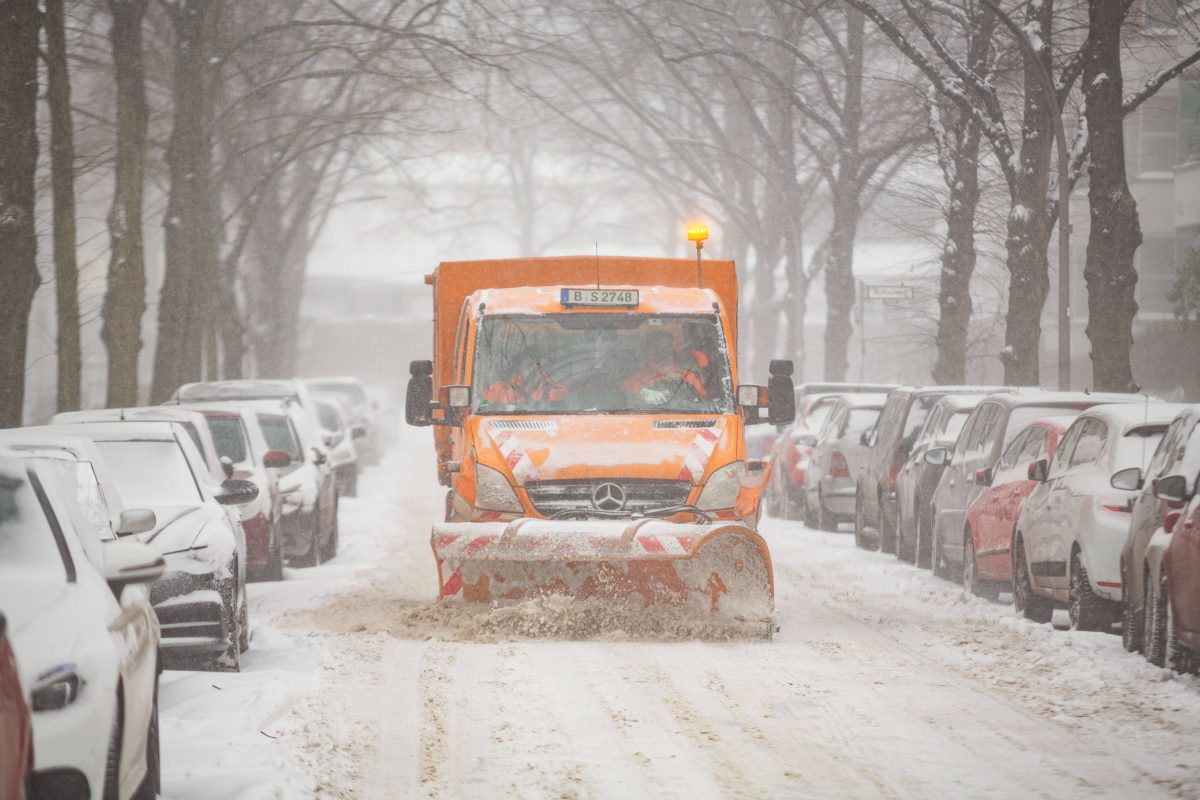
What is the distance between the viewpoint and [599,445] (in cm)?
1328

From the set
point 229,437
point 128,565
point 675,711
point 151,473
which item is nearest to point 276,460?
point 229,437

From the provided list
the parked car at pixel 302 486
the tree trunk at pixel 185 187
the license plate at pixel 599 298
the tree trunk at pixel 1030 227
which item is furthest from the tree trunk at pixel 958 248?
the license plate at pixel 599 298

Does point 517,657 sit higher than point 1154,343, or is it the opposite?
point 1154,343

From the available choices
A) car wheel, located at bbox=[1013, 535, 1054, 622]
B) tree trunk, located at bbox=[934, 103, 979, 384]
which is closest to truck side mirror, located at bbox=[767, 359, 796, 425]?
car wheel, located at bbox=[1013, 535, 1054, 622]

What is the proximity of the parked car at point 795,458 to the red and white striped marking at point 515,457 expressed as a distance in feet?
39.4

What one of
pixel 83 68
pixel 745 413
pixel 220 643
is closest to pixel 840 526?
pixel 745 413

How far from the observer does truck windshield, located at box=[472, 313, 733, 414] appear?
13961 mm

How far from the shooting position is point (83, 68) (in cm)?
2927

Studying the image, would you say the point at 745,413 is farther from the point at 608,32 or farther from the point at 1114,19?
the point at 608,32

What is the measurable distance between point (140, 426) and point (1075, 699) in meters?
5.92

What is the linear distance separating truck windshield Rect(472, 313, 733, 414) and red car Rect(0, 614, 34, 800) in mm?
8871

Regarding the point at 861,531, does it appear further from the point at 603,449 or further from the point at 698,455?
the point at 603,449

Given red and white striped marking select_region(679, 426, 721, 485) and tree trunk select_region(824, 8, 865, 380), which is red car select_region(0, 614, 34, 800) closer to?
red and white striped marking select_region(679, 426, 721, 485)

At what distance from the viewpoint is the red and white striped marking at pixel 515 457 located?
520 inches
